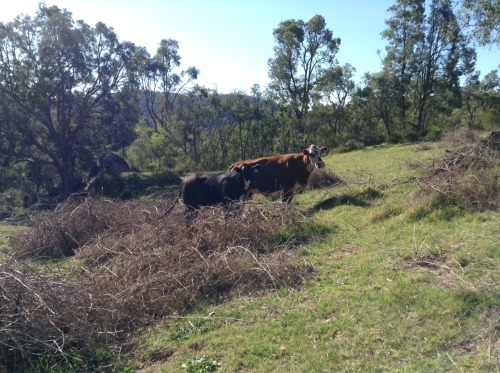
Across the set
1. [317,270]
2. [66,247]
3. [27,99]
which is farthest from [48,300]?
[27,99]

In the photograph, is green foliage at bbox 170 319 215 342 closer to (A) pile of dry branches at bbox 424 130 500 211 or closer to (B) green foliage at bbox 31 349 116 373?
(B) green foliage at bbox 31 349 116 373

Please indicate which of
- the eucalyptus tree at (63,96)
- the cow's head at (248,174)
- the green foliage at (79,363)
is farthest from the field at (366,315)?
the eucalyptus tree at (63,96)

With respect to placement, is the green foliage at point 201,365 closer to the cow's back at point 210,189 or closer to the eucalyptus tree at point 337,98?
the cow's back at point 210,189

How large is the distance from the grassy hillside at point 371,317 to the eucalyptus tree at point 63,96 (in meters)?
23.9

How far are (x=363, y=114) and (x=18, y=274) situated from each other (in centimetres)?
3862

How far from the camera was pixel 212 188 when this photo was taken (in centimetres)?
1130

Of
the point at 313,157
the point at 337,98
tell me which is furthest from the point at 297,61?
the point at 313,157

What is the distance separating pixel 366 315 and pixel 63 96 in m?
27.1

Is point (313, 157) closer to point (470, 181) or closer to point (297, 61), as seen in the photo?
point (470, 181)

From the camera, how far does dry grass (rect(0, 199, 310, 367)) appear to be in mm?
5168

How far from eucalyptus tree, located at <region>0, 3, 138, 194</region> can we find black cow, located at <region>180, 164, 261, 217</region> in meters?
18.9

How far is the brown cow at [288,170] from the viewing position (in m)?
13.1

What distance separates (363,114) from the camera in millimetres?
41031

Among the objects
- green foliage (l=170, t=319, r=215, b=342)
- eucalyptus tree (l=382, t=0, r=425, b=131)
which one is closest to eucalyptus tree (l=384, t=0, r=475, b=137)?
eucalyptus tree (l=382, t=0, r=425, b=131)
